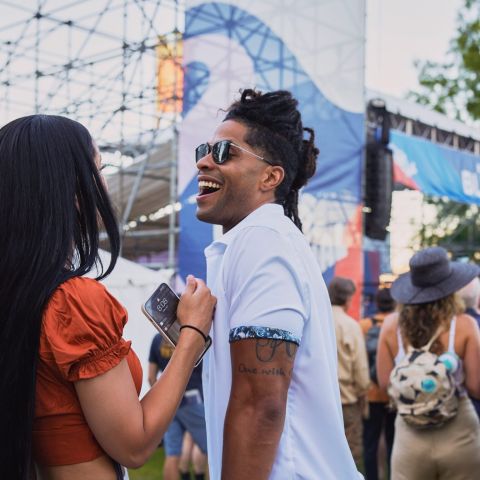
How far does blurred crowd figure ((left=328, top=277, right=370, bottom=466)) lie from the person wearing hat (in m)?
1.53

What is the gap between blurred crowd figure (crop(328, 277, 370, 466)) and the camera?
16.9ft

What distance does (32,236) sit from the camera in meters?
1.40

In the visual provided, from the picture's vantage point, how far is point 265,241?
1.53 m

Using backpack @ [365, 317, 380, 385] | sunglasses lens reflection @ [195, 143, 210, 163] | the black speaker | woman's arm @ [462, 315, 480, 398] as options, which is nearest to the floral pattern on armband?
sunglasses lens reflection @ [195, 143, 210, 163]

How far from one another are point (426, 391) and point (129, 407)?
2.27 m

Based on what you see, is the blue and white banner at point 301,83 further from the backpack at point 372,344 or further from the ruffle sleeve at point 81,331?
the ruffle sleeve at point 81,331

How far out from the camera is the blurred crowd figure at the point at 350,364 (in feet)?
16.9

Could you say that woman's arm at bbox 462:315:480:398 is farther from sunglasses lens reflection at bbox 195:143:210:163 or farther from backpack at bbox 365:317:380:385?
backpack at bbox 365:317:380:385

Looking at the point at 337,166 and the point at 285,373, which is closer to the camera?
the point at 285,373

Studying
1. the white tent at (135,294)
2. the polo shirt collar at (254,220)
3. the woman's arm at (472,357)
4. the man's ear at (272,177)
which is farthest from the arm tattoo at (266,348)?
the white tent at (135,294)

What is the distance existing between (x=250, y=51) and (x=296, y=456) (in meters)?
5.99

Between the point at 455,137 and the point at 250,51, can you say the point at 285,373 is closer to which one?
the point at 250,51

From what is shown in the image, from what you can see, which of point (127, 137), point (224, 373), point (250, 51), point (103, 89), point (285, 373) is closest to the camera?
point (285, 373)

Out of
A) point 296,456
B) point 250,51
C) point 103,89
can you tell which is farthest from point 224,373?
point 103,89
